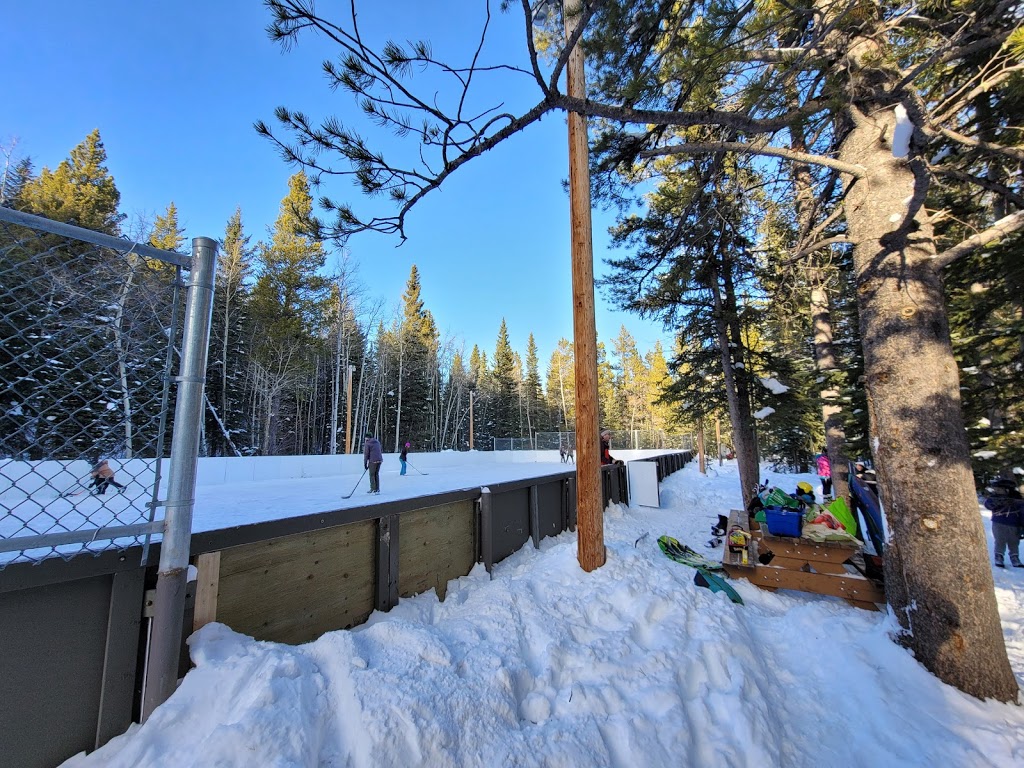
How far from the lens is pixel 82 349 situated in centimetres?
163

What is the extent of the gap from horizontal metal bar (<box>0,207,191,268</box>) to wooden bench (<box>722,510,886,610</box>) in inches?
198

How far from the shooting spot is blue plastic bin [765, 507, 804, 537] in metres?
4.27

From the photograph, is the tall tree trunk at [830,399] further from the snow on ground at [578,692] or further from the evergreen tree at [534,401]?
the evergreen tree at [534,401]

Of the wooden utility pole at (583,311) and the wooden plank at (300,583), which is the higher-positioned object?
the wooden utility pole at (583,311)

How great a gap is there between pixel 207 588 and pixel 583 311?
3.56 metres

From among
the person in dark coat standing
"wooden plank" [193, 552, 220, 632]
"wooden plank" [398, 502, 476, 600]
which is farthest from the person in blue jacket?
the person in dark coat standing

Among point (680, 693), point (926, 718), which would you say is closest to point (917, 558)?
point (926, 718)

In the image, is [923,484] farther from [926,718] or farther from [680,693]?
[680,693]

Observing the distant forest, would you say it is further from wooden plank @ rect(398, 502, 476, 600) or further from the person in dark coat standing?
the person in dark coat standing

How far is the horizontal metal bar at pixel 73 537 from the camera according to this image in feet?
4.13

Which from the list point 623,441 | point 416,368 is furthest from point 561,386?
point 416,368

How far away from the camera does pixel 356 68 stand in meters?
2.38

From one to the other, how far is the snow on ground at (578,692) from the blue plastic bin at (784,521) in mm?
798

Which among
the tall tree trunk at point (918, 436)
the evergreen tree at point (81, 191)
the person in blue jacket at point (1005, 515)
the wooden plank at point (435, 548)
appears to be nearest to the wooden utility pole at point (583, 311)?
the wooden plank at point (435, 548)
